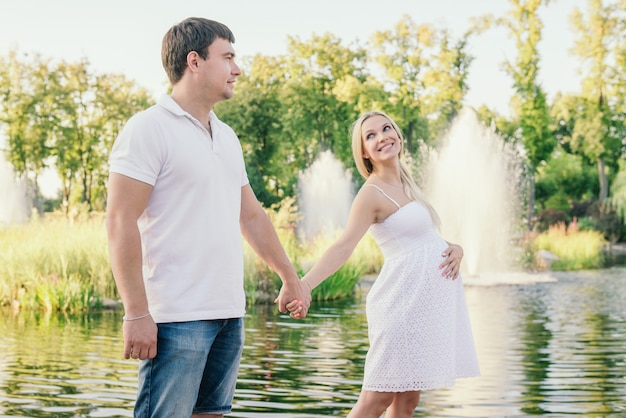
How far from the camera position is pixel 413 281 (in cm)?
435

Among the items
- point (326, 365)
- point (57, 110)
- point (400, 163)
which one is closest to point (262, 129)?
point (57, 110)

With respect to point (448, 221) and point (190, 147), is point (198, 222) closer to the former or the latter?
point (190, 147)

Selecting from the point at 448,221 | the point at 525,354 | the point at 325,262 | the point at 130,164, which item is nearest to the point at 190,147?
the point at 130,164

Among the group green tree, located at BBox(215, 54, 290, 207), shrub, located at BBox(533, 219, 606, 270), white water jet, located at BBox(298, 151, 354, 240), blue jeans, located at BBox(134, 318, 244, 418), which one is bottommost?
blue jeans, located at BBox(134, 318, 244, 418)

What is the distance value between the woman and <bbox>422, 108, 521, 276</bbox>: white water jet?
1673 centimetres

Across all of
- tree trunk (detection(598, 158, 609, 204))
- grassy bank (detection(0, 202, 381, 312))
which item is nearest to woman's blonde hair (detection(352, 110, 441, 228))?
grassy bank (detection(0, 202, 381, 312))

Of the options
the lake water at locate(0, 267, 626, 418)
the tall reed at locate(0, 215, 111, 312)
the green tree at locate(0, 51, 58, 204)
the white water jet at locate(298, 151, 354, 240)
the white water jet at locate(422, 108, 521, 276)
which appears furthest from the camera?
the green tree at locate(0, 51, 58, 204)

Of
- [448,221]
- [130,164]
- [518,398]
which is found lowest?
[518,398]

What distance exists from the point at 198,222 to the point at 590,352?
24.0 feet

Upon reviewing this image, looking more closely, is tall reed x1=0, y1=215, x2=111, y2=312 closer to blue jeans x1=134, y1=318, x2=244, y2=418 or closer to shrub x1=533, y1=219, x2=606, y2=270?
blue jeans x1=134, y1=318, x2=244, y2=418

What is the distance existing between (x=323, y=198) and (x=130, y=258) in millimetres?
33747

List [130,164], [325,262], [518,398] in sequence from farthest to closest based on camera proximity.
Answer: [518,398], [325,262], [130,164]

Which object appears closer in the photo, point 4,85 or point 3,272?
point 3,272

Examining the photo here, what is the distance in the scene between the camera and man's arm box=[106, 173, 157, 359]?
286 centimetres
